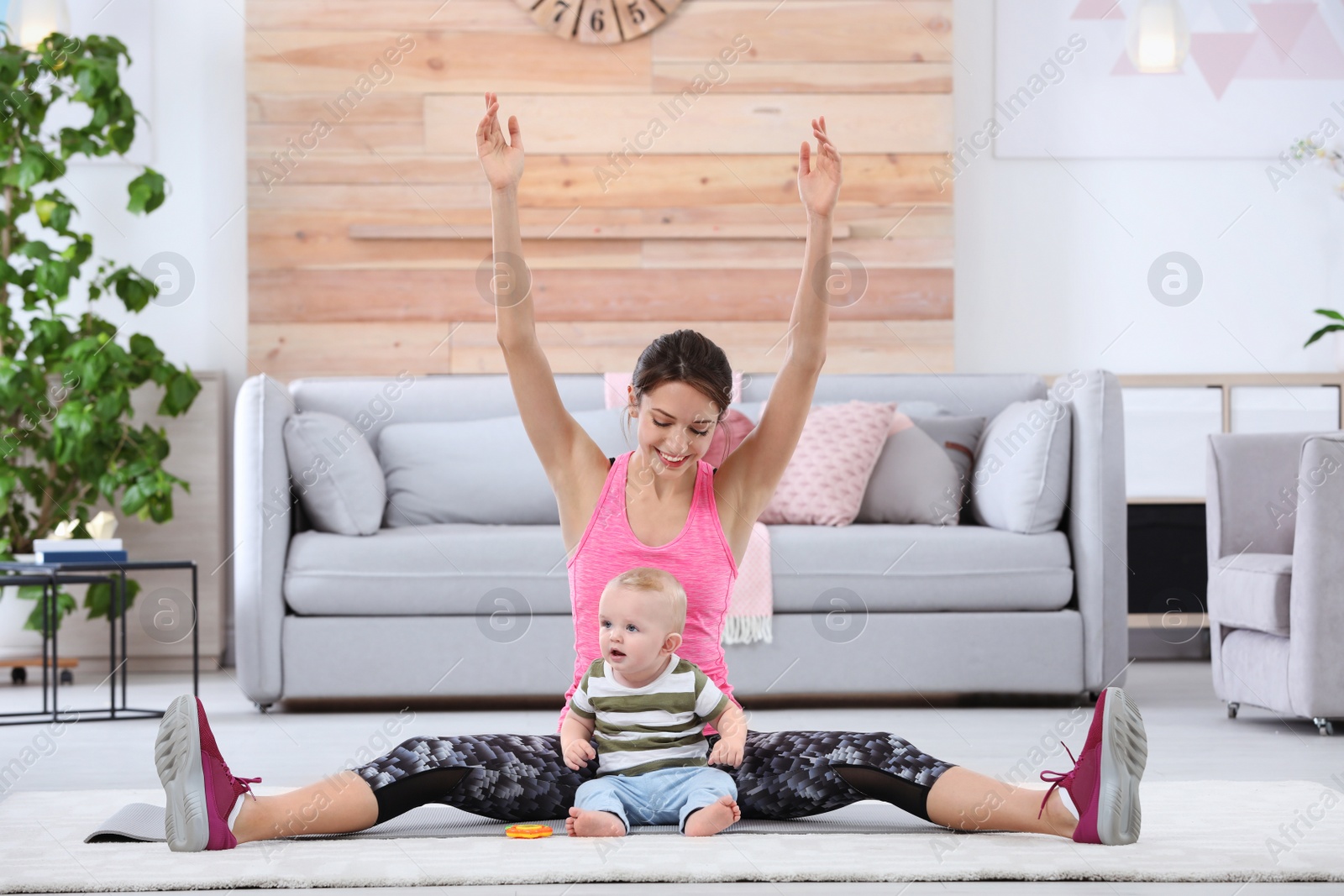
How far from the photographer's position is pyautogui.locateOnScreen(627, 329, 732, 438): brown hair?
1.57 metres

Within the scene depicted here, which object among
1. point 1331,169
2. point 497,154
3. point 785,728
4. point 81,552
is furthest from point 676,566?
point 1331,169

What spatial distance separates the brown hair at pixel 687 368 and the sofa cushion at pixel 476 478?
1647 mm

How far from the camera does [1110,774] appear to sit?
149cm

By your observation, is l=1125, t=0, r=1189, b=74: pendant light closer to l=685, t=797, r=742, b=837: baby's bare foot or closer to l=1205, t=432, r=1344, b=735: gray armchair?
l=1205, t=432, r=1344, b=735: gray armchair

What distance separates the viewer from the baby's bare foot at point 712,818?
1.56m

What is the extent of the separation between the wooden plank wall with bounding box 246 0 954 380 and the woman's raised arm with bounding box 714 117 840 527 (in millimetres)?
2287

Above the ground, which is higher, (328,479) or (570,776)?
(328,479)

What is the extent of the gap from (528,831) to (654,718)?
21cm

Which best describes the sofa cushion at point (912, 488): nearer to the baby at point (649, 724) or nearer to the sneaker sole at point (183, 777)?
the baby at point (649, 724)

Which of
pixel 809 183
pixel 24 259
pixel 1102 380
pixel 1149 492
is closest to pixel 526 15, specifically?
pixel 24 259

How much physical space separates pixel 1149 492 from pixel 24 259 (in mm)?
3413

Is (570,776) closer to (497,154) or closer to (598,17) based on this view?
(497,154)

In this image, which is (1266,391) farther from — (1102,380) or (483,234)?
(483,234)

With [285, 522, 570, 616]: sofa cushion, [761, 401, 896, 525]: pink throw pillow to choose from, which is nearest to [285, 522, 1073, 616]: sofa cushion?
[285, 522, 570, 616]: sofa cushion
